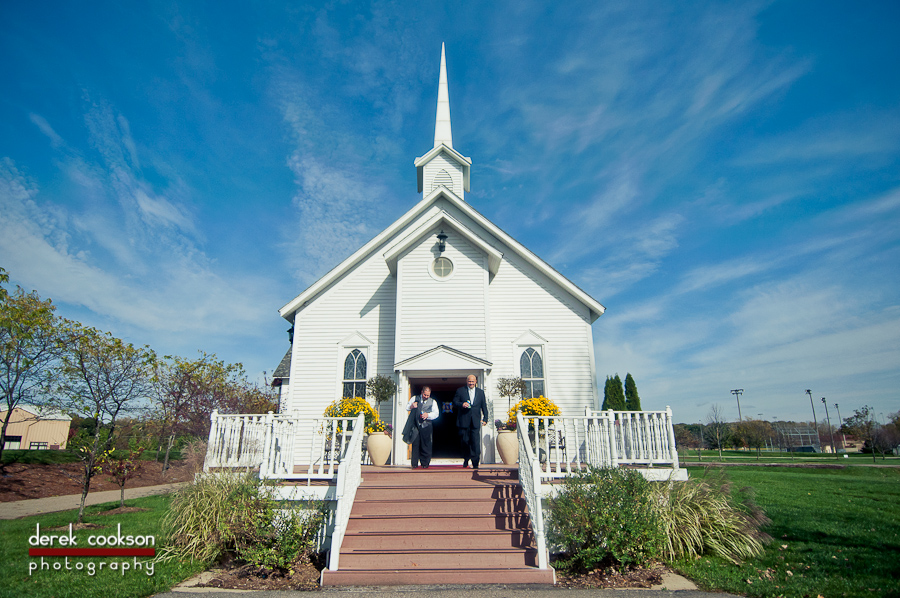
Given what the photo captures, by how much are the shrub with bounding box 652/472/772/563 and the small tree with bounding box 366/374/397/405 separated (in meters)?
6.60

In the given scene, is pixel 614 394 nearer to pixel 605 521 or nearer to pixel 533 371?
pixel 533 371

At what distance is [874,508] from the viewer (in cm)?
1078

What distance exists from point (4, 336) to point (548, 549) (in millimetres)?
19302

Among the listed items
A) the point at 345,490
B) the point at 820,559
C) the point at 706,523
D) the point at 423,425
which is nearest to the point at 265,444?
the point at 345,490

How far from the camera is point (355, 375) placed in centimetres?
1320

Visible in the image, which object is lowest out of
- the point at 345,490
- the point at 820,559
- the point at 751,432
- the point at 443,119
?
the point at 820,559

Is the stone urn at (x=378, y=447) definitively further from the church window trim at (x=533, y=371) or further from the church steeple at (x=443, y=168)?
the church steeple at (x=443, y=168)

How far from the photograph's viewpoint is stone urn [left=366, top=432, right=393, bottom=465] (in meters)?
10.6

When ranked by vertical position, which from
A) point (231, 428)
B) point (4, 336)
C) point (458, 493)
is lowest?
point (458, 493)

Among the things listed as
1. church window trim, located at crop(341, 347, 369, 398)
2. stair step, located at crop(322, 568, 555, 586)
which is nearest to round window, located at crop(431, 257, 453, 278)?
church window trim, located at crop(341, 347, 369, 398)

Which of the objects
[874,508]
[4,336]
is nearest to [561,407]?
[874,508]

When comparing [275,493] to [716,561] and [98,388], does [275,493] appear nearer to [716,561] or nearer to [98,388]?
[716,561]

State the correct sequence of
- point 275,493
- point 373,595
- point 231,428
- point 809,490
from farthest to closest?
point 809,490
point 231,428
point 275,493
point 373,595

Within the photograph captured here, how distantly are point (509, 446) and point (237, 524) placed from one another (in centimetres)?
576
